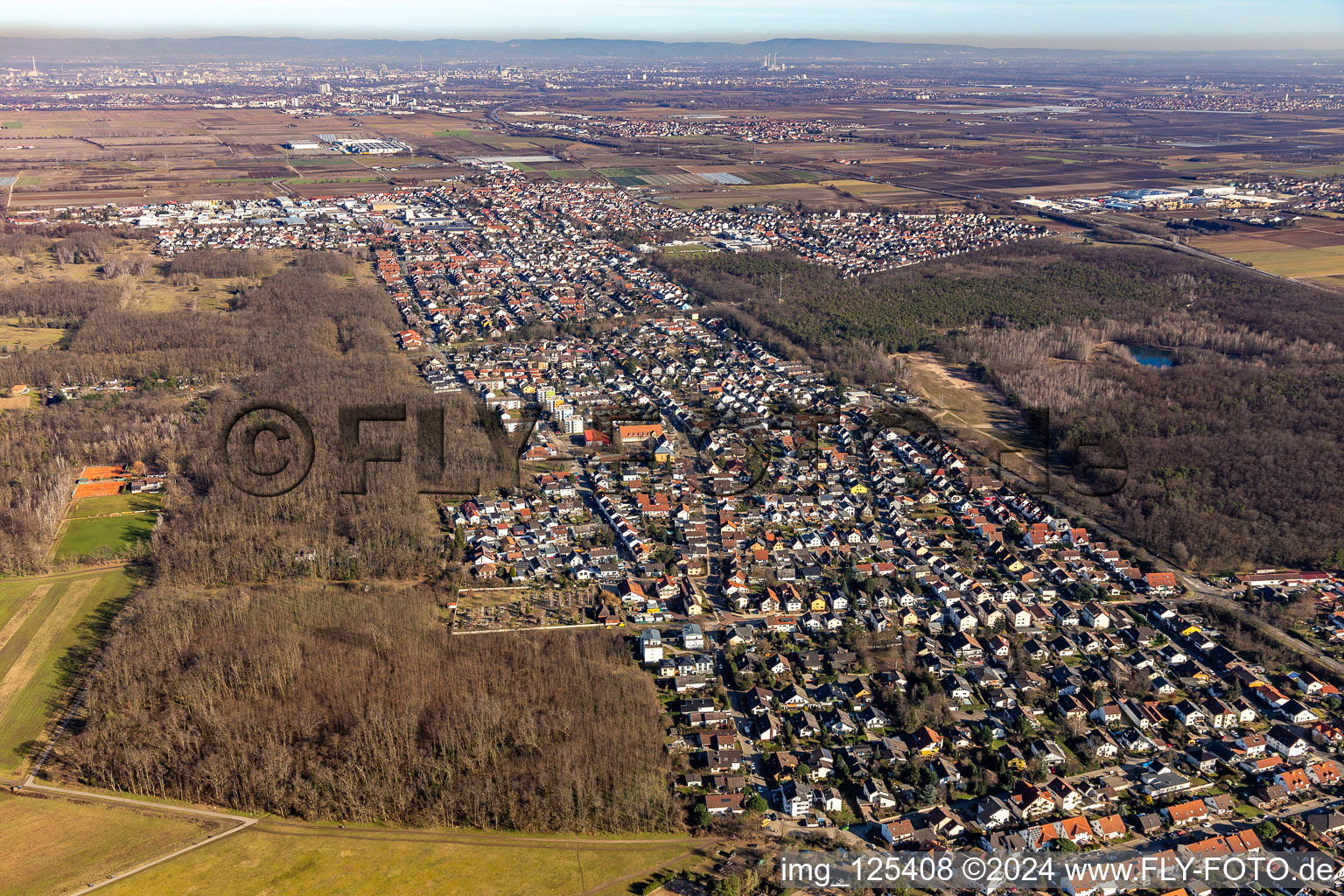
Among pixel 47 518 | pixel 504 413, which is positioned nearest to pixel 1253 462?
pixel 504 413

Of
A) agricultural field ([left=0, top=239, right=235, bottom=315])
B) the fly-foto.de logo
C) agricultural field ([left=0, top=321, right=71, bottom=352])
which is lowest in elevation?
the fly-foto.de logo

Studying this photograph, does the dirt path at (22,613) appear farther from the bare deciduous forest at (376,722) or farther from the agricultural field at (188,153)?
the agricultural field at (188,153)

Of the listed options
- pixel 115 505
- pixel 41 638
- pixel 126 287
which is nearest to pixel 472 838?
pixel 41 638

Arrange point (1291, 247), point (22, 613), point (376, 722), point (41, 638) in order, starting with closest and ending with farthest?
point (376, 722), point (41, 638), point (22, 613), point (1291, 247)

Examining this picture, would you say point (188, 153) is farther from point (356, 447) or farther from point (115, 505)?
point (356, 447)

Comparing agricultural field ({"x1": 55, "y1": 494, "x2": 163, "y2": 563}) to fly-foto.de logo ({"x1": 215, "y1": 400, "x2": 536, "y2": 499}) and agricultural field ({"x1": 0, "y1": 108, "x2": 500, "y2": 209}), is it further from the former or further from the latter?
agricultural field ({"x1": 0, "y1": 108, "x2": 500, "y2": 209})

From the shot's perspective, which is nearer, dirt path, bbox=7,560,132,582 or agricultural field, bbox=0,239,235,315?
dirt path, bbox=7,560,132,582

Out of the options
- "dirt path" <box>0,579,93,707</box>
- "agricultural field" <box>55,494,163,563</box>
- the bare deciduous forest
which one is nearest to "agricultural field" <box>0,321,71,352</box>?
"agricultural field" <box>55,494,163,563</box>
